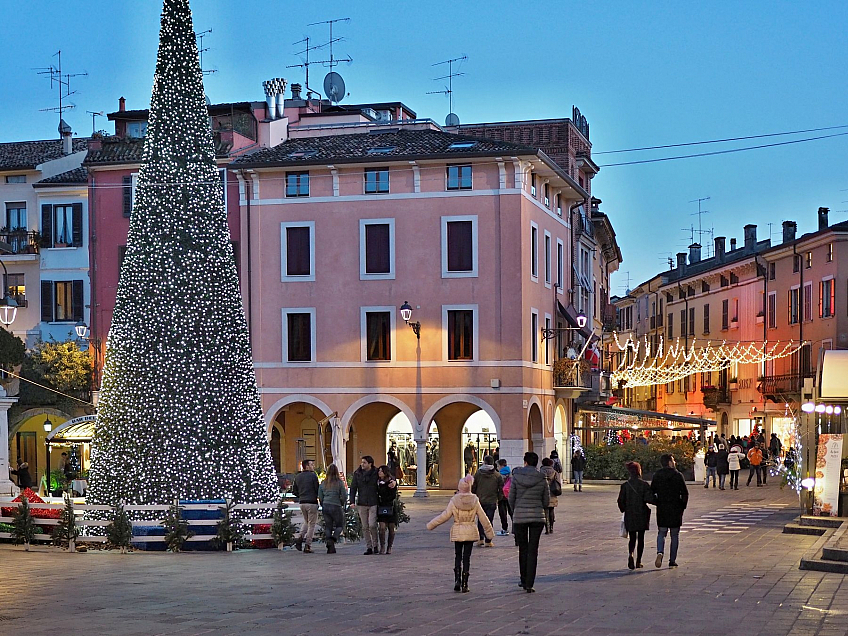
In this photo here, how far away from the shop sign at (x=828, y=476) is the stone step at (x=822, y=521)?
0.39m

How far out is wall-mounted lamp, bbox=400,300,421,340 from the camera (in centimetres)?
4059

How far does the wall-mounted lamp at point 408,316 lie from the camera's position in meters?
40.6

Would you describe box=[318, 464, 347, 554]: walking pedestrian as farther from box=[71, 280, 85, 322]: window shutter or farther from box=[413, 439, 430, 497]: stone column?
box=[71, 280, 85, 322]: window shutter

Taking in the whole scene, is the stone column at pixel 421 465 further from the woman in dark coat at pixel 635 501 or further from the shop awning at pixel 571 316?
the woman in dark coat at pixel 635 501

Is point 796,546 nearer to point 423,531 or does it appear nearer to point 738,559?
point 738,559

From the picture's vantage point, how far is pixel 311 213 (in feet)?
143

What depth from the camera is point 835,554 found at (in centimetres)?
1780

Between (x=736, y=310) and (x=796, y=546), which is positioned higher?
(x=736, y=310)

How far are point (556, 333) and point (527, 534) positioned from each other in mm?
31765

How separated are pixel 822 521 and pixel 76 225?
30023 millimetres

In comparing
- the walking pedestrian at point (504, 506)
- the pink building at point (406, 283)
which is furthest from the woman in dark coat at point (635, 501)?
the pink building at point (406, 283)

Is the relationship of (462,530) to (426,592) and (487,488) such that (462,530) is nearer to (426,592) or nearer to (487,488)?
(426,592)

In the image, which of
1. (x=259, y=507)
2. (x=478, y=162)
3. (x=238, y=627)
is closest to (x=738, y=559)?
(x=259, y=507)

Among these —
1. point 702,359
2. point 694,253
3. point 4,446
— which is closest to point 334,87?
→ point 702,359
